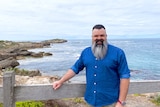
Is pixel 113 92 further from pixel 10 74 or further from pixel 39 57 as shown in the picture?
pixel 39 57

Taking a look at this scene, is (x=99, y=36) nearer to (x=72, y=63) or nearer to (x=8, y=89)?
(x=8, y=89)

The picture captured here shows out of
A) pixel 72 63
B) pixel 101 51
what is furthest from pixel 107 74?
pixel 72 63

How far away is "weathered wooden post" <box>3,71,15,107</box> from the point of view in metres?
3.88

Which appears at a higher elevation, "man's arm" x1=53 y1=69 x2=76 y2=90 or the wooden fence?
"man's arm" x1=53 y1=69 x2=76 y2=90

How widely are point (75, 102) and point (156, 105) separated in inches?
85.7

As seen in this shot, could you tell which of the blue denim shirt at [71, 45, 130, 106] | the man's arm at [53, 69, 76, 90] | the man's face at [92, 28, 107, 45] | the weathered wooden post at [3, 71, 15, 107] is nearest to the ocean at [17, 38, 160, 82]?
the man's arm at [53, 69, 76, 90]

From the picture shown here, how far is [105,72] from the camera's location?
3.77 meters

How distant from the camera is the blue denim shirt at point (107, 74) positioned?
3738 millimetres

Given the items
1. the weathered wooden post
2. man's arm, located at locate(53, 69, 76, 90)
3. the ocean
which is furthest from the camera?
the ocean

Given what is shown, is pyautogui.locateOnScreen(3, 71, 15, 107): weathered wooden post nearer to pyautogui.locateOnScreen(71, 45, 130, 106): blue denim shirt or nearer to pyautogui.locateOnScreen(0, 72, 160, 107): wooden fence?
pyautogui.locateOnScreen(0, 72, 160, 107): wooden fence

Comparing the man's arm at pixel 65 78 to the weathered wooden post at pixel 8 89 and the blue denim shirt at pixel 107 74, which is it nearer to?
the blue denim shirt at pixel 107 74

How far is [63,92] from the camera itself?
165 inches

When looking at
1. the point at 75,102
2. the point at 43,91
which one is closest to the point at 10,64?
the point at 75,102

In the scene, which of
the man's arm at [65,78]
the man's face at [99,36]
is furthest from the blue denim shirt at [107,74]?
the man's arm at [65,78]
